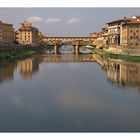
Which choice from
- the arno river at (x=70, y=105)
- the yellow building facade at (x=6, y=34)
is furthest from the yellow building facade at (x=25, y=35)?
the arno river at (x=70, y=105)

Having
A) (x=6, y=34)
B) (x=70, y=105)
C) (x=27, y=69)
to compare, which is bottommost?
(x=70, y=105)

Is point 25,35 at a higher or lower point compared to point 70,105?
higher

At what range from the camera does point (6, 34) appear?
37.8 meters

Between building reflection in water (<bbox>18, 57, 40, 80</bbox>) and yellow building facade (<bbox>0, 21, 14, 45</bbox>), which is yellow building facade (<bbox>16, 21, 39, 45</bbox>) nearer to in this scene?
yellow building facade (<bbox>0, 21, 14, 45</bbox>)

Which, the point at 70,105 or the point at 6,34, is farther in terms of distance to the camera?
the point at 6,34

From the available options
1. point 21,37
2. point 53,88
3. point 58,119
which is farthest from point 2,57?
point 21,37

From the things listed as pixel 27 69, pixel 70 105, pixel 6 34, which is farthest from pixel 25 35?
pixel 70 105

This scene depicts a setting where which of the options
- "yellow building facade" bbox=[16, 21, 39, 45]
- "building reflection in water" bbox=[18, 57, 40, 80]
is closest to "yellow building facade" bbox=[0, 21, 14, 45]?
"yellow building facade" bbox=[16, 21, 39, 45]

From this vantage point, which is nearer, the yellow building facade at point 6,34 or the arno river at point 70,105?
the arno river at point 70,105

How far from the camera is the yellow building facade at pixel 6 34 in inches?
1376

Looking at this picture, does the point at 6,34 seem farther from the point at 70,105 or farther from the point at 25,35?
the point at 70,105

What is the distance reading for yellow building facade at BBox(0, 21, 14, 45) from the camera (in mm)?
34941

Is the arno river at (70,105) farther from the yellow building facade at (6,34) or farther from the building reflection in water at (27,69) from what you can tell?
the yellow building facade at (6,34)

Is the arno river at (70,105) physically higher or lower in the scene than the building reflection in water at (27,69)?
lower
